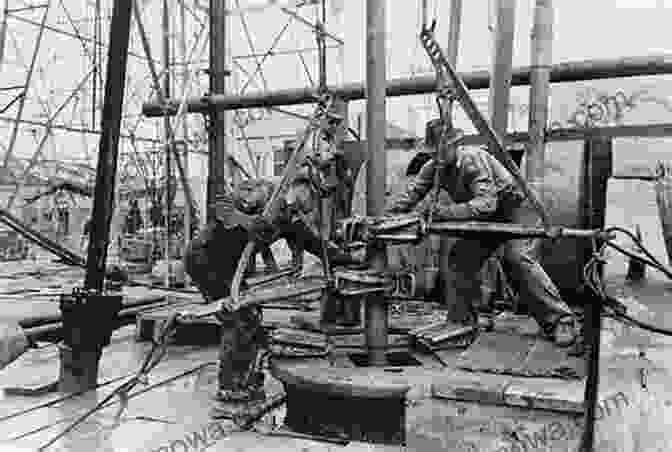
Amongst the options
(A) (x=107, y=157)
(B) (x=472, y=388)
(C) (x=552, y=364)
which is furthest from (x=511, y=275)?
(A) (x=107, y=157)

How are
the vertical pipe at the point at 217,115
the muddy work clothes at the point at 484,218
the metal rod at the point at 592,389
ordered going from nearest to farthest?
the metal rod at the point at 592,389, the muddy work clothes at the point at 484,218, the vertical pipe at the point at 217,115

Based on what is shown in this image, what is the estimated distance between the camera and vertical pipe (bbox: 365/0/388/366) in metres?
4.47

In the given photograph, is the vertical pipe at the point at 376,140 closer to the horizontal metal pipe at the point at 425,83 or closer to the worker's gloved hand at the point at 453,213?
the worker's gloved hand at the point at 453,213

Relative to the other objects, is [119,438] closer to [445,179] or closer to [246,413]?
[246,413]

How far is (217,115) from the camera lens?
26.7 ft

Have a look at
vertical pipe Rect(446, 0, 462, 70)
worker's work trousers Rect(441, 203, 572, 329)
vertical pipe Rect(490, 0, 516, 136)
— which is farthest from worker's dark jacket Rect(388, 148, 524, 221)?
vertical pipe Rect(446, 0, 462, 70)

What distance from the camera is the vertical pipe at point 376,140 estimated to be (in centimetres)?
447

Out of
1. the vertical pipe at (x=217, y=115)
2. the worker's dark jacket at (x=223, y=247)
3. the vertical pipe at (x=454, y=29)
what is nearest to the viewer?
the worker's dark jacket at (x=223, y=247)

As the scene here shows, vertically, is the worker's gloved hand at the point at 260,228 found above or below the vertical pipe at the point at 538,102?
below

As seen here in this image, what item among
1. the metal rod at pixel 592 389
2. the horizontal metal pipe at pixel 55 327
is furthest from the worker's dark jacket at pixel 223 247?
the metal rod at pixel 592 389

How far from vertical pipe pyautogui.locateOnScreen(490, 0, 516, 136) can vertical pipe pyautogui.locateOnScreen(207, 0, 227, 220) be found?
2.89 metres

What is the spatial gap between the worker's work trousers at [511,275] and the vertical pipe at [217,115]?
2.97m

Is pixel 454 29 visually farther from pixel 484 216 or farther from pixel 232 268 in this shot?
pixel 232 268

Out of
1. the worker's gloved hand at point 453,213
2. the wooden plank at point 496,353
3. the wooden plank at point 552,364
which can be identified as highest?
the worker's gloved hand at point 453,213
